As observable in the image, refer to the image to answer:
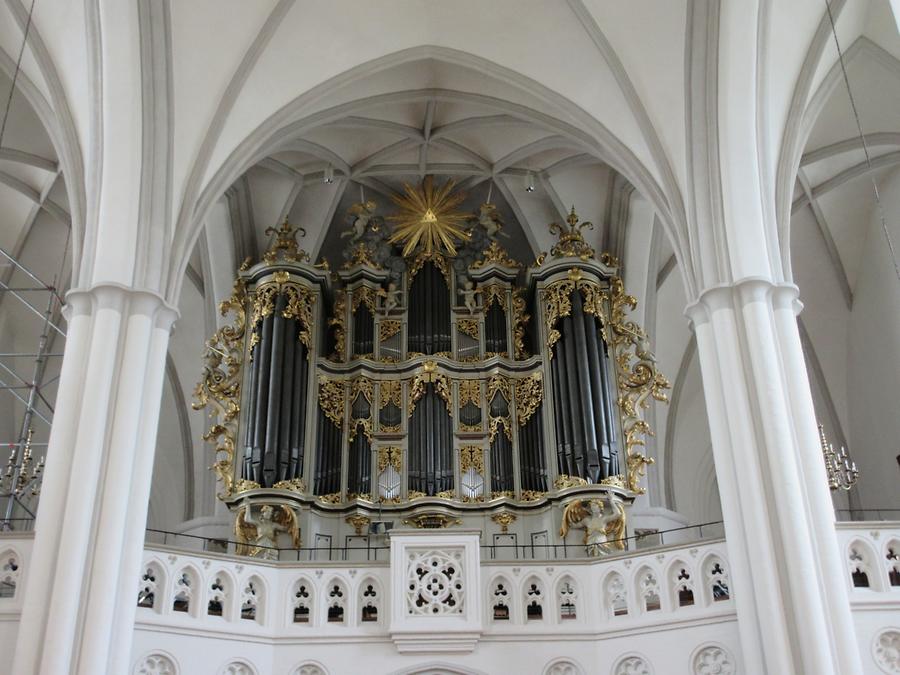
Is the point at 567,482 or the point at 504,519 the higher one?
the point at 567,482

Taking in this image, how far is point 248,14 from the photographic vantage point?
13023 mm

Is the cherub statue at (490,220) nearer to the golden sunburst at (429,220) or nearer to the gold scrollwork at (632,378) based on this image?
the golden sunburst at (429,220)

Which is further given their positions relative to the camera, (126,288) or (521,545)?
(521,545)

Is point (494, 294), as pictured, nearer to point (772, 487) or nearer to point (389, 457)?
point (389, 457)

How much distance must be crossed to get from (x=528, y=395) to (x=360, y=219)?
4.14 metres

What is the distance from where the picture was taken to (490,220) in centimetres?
1667

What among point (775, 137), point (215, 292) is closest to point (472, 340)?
point (215, 292)

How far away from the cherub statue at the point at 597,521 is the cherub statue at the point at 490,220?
4.91 metres

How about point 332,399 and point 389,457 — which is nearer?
point 389,457

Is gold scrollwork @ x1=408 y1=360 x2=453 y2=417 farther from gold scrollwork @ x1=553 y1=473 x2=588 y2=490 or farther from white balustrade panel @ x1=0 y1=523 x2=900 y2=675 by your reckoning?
white balustrade panel @ x1=0 y1=523 x2=900 y2=675

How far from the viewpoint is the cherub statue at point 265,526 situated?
1340 centimetres

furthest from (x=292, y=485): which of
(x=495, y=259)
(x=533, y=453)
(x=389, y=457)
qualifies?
(x=495, y=259)

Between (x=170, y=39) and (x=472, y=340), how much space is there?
5.94 metres

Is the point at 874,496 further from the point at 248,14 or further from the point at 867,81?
the point at 248,14
